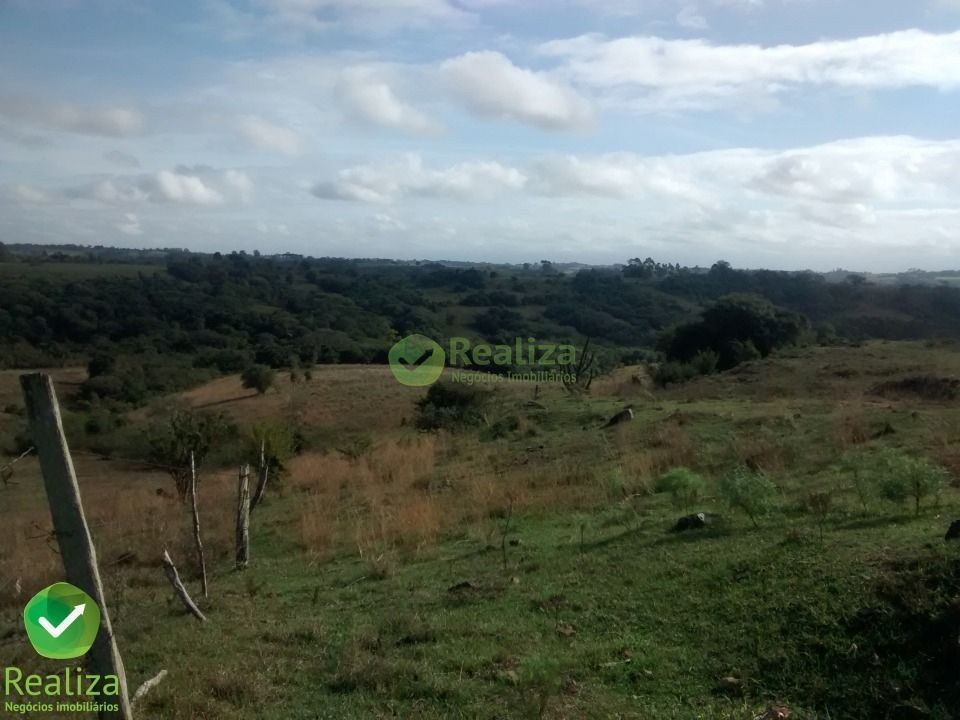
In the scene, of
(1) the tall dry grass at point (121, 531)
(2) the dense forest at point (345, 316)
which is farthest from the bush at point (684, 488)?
(2) the dense forest at point (345, 316)

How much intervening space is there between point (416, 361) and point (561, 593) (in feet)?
126

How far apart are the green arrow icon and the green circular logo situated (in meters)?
31.6

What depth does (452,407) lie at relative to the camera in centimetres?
2450

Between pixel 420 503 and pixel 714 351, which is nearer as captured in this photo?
pixel 420 503

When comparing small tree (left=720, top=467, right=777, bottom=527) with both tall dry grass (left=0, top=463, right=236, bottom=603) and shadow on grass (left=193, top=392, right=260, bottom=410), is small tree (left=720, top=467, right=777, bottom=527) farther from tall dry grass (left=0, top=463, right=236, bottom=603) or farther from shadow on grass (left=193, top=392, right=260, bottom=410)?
shadow on grass (left=193, top=392, right=260, bottom=410)

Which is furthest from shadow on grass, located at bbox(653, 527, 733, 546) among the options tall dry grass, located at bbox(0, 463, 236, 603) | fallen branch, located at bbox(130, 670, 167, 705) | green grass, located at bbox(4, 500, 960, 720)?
tall dry grass, located at bbox(0, 463, 236, 603)

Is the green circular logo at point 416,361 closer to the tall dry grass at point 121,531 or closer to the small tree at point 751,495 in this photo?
the tall dry grass at point 121,531

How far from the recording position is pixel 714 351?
1375 inches

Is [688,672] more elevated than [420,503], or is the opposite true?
[688,672]

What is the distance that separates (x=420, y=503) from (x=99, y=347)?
49084 millimetres

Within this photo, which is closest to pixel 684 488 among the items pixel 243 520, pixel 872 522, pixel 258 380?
pixel 872 522

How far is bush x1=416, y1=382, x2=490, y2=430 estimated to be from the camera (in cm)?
2309

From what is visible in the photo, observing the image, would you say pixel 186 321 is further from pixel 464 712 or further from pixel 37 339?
pixel 464 712

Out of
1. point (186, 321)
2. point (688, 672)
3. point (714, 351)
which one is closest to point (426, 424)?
point (714, 351)
